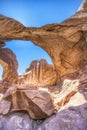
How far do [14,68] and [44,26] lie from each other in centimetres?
528

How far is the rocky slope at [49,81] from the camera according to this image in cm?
782

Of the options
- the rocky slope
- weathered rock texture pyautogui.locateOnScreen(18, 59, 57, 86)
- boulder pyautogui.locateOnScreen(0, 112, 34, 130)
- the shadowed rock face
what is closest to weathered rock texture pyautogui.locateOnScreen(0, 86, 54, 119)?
the rocky slope

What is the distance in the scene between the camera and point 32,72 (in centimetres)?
2127

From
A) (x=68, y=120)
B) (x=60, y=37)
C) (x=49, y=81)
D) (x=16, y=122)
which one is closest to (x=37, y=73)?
(x=49, y=81)

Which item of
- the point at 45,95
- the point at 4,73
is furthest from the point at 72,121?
the point at 4,73

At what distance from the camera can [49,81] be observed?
17500 mm

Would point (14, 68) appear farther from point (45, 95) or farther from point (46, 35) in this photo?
point (45, 95)

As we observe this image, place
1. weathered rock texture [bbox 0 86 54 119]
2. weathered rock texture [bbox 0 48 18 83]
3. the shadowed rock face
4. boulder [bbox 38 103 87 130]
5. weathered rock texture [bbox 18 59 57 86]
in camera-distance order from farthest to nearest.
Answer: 1. weathered rock texture [bbox 18 59 57 86]
2. weathered rock texture [bbox 0 48 18 83]
3. the shadowed rock face
4. weathered rock texture [bbox 0 86 54 119]
5. boulder [bbox 38 103 87 130]

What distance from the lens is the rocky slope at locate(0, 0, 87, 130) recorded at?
308 inches

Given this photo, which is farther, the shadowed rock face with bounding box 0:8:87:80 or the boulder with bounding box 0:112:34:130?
the shadowed rock face with bounding box 0:8:87:80

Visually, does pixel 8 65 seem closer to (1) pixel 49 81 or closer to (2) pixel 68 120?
(1) pixel 49 81

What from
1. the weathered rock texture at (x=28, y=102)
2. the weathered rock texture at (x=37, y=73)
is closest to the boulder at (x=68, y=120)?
the weathered rock texture at (x=28, y=102)

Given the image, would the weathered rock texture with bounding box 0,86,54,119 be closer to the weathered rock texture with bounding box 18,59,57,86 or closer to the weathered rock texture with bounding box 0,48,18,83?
the weathered rock texture with bounding box 0,48,18,83

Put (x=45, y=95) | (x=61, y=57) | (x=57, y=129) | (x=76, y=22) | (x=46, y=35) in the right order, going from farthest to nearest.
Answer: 1. (x=61, y=57)
2. (x=46, y=35)
3. (x=76, y=22)
4. (x=45, y=95)
5. (x=57, y=129)
